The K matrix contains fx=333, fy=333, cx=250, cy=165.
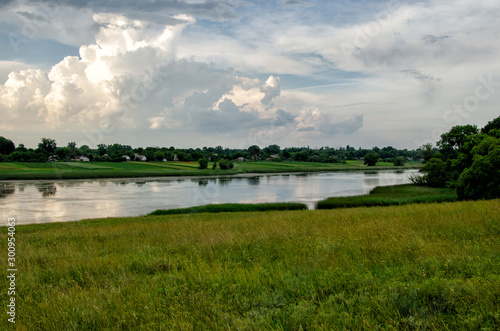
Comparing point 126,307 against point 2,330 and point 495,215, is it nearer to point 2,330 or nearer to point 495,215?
point 2,330

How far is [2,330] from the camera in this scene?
4.48m

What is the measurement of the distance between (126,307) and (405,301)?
3708 millimetres

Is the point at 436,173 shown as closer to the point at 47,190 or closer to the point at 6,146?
the point at 47,190

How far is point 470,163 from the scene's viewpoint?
4369cm

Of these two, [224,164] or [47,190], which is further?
[224,164]

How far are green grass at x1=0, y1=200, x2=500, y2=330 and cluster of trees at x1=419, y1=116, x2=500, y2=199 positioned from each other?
2200 centimetres

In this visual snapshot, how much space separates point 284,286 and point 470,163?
4808 cm

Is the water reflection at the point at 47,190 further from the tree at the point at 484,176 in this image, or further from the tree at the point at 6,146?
the tree at the point at 6,146

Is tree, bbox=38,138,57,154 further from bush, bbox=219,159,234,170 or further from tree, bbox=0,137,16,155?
bush, bbox=219,159,234,170

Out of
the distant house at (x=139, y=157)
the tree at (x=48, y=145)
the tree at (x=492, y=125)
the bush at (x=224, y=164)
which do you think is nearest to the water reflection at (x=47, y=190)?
the bush at (x=224, y=164)

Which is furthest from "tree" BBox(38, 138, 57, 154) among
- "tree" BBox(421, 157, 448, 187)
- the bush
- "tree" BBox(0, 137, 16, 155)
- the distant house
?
"tree" BBox(421, 157, 448, 187)

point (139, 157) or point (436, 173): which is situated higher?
point (139, 157)

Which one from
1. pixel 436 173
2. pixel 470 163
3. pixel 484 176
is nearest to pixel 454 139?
pixel 436 173

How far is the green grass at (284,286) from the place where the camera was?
3992 mm
